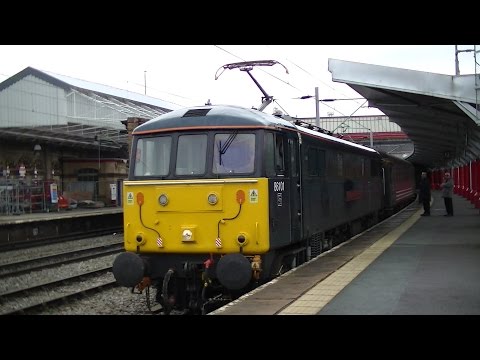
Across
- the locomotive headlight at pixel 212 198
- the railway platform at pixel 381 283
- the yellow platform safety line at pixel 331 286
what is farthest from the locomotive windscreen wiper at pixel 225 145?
the yellow platform safety line at pixel 331 286

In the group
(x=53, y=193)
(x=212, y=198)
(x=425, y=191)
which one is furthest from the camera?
(x=53, y=193)

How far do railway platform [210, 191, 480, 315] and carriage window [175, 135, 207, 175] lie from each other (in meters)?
2.02

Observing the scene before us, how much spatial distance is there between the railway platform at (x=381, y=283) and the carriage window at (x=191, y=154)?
202cm

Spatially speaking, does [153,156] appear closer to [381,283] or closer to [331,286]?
[331,286]

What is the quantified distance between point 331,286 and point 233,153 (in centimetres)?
241

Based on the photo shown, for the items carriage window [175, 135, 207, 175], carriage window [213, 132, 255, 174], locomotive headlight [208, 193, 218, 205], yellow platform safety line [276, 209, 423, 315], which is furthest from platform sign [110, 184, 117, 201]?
locomotive headlight [208, 193, 218, 205]

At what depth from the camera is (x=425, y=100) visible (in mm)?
14422

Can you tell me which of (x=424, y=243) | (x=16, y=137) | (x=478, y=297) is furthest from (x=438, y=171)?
(x=478, y=297)

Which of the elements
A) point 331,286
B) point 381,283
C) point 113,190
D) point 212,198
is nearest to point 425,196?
point 381,283

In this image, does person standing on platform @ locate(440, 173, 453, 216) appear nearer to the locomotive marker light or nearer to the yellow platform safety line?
the yellow platform safety line

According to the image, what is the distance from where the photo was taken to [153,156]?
8.73m

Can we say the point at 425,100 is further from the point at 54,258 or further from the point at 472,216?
the point at 54,258

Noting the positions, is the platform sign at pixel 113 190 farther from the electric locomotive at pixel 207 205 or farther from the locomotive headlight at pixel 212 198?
the locomotive headlight at pixel 212 198

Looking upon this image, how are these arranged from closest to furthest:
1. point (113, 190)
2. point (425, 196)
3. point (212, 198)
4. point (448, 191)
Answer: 1. point (212, 198)
2. point (448, 191)
3. point (425, 196)
4. point (113, 190)
